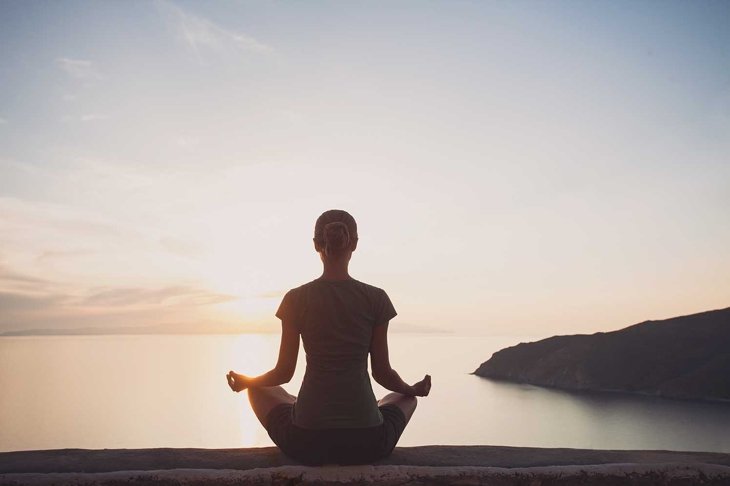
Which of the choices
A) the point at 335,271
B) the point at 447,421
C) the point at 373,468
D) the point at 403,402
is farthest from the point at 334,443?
the point at 447,421

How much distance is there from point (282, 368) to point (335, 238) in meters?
1.11

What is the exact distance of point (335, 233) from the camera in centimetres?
379

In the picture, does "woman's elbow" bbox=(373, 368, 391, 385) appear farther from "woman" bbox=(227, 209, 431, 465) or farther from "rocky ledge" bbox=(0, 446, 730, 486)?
"rocky ledge" bbox=(0, 446, 730, 486)

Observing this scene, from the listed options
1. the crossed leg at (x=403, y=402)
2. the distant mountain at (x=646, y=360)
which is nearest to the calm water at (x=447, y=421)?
the distant mountain at (x=646, y=360)

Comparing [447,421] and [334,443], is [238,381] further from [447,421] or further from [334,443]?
[447,421]

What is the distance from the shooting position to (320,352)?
12.2ft

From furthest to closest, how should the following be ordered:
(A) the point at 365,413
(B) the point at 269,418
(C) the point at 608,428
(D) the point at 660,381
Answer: (D) the point at 660,381 → (C) the point at 608,428 → (B) the point at 269,418 → (A) the point at 365,413

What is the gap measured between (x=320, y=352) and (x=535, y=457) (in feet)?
6.51

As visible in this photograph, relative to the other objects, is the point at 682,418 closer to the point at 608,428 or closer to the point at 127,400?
the point at 608,428

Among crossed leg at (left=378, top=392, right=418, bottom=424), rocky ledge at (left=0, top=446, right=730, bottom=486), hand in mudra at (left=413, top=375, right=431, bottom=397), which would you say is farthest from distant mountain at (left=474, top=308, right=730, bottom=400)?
hand in mudra at (left=413, top=375, right=431, bottom=397)

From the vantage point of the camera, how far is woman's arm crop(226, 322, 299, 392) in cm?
385

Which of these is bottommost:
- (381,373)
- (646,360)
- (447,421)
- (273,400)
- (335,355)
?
(447,421)

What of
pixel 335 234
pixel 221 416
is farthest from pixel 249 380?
pixel 221 416

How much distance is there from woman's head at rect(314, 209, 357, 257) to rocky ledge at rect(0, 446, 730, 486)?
152cm
